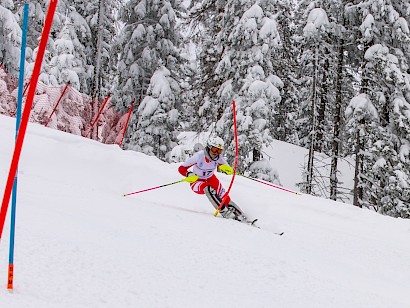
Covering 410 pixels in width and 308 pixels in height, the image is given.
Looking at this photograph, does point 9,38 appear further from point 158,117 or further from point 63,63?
point 158,117

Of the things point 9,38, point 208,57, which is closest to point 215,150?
point 208,57

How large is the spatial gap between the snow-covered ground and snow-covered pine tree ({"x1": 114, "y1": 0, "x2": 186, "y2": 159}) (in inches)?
410

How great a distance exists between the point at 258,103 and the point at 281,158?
11767 millimetres

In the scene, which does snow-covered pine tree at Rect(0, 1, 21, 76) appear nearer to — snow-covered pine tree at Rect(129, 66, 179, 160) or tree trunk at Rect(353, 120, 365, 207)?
snow-covered pine tree at Rect(129, 66, 179, 160)

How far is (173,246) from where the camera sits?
5820 millimetres

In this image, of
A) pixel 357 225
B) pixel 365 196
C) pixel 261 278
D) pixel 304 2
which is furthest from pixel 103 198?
pixel 304 2

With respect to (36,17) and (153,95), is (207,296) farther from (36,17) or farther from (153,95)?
(36,17)

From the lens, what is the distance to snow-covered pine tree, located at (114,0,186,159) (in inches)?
826

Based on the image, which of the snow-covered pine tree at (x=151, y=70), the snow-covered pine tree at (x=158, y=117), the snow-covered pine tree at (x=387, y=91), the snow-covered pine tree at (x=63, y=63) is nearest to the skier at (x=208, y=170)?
the snow-covered pine tree at (x=387, y=91)

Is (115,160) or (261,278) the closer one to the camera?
(261,278)

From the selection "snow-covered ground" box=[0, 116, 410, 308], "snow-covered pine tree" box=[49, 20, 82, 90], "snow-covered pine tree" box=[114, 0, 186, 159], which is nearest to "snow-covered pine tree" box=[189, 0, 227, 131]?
"snow-covered pine tree" box=[114, 0, 186, 159]

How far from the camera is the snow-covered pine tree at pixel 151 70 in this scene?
20984 mm

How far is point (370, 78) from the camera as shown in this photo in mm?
18781

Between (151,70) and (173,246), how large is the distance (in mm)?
18154
